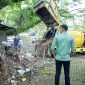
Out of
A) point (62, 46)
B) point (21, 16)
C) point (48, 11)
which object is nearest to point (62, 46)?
point (62, 46)

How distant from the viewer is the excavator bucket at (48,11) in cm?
1694

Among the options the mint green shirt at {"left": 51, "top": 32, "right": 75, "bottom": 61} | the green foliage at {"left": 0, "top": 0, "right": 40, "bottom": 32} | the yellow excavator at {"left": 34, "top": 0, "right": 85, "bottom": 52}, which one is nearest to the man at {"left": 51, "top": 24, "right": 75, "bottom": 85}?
the mint green shirt at {"left": 51, "top": 32, "right": 75, "bottom": 61}

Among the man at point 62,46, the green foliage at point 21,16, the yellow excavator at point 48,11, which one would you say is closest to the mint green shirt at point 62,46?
the man at point 62,46

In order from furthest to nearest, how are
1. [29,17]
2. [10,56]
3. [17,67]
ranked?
[29,17] < [10,56] < [17,67]

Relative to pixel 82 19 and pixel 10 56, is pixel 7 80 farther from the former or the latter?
pixel 82 19

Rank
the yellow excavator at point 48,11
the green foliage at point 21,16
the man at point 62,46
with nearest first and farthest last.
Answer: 1. the man at point 62,46
2. the green foliage at point 21,16
3. the yellow excavator at point 48,11

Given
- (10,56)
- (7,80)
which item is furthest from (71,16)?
(7,80)

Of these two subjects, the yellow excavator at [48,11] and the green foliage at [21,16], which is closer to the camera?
the green foliage at [21,16]

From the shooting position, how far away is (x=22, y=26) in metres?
18.2

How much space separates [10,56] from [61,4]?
8.24 m

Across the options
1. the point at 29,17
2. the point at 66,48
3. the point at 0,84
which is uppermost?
the point at 29,17

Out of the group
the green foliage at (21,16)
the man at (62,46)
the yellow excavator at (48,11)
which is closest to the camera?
the man at (62,46)

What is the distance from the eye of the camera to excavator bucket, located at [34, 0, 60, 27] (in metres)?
16.9

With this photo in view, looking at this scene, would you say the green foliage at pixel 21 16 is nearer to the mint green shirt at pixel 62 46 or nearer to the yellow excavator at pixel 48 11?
the yellow excavator at pixel 48 11
